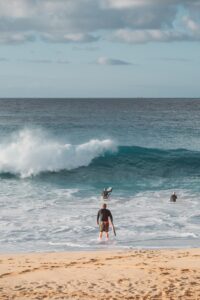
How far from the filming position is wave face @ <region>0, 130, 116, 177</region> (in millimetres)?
32031

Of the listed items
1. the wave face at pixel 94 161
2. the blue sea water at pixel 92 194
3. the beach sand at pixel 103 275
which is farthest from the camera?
the wave face at pixel 94 161

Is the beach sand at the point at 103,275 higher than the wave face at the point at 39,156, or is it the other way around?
the wave face at the point at 39,156

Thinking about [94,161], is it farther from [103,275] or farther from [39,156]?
[103,275]

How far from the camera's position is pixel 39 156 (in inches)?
1342

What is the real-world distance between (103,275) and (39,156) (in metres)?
23.1

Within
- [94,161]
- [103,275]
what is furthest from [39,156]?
[103,275]

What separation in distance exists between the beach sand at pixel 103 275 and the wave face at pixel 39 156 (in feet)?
59.8

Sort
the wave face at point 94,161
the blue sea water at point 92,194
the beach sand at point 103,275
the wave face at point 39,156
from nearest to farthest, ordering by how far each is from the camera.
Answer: the beach sand at point 103,275
the blue sea water at point 92,194
the wave face at point 94,161
the wave face at point 39,156

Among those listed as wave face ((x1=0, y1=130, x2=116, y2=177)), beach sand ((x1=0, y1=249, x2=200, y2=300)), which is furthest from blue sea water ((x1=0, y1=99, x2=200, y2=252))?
beach sand ((x1=0, y1=249, x2=200, y2=300))

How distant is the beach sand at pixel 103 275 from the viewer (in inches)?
400

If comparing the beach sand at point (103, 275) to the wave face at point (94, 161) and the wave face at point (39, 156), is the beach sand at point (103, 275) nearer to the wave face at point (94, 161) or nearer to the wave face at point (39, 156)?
the wave face at point (94, 161)

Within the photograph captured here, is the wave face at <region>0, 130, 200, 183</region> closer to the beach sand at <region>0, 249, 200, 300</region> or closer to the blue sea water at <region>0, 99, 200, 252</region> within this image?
the blue sea water at <region>0, 99, 200, 252</region>

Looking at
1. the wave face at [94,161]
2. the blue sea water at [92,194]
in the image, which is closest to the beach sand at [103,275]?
the blue sea water at [92,194]

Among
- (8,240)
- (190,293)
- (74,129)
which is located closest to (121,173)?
(8,240)
